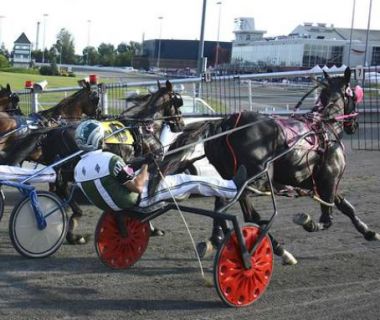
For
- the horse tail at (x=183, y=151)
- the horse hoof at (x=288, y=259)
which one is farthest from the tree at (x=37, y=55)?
the horse hoof at (x=288, y=259)

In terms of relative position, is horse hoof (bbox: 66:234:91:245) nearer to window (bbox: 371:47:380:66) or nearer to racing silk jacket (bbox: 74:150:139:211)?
racing silk jacket (bbox: 74:150:139:211)

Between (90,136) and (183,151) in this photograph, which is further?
(183,151)

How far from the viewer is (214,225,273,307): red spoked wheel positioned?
4.89m

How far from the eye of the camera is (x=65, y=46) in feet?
380

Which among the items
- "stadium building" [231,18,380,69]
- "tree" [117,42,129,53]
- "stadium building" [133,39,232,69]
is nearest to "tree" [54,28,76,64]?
"stadium building" [133,39,232,69]

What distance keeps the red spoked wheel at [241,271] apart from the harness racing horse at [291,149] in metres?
0.76

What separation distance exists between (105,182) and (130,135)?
2413 mm

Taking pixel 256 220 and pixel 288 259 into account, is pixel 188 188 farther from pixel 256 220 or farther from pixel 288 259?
pixel 288 259

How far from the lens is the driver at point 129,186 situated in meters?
5.30

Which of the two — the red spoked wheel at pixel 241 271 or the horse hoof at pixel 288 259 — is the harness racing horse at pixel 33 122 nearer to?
the horse hoof at pixel 288 259

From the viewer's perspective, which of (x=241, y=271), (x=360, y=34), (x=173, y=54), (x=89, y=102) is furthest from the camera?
(x=173, y=54)

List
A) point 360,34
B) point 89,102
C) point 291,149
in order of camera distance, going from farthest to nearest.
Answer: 1. point 360,34
2. point 89,102
3. point 291,149

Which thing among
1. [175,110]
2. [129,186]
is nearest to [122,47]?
[175,110]

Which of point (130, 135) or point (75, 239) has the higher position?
point (130, 135)
